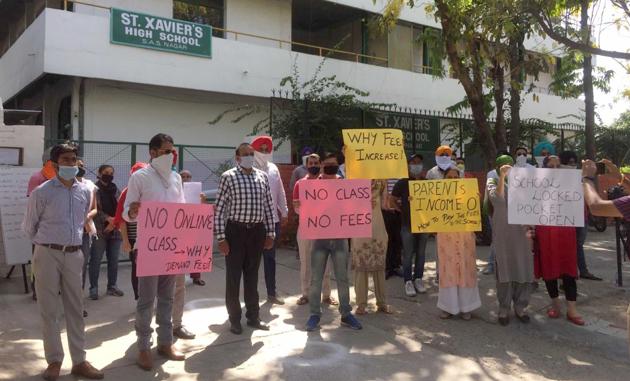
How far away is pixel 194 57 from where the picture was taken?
1486 centimetres

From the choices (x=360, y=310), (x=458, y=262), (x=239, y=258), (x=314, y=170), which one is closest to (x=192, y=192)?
(x=314, y=170)

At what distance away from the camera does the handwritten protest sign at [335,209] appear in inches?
210

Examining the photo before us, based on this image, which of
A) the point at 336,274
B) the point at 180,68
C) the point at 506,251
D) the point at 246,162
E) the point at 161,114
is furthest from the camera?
the point at 161,114

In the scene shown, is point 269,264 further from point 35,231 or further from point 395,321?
point 35,231

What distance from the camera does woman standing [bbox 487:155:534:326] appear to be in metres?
5.59

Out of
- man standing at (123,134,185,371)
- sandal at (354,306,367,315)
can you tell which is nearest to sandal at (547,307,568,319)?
sandal at (354,306,367,315)

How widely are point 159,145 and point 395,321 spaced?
3.19 m

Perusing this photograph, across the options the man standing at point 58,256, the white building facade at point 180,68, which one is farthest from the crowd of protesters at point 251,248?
the white building facade at point 180,68

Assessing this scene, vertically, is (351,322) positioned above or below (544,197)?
below

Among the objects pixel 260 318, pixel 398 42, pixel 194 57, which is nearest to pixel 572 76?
pixel 398 42

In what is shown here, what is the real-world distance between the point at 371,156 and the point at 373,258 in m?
1.14

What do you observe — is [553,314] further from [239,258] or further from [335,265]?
[239,258]

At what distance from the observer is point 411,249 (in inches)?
266

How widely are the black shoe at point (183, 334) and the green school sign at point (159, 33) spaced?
10.6 metres
